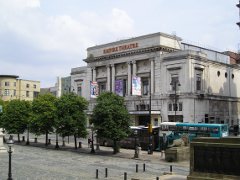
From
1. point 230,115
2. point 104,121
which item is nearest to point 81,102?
point 104,121

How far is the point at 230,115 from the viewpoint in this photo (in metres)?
74.9

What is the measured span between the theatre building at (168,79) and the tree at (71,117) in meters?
14.8

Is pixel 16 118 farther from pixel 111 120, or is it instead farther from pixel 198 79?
pixel 198 79

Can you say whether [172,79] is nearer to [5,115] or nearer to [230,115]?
[230,115]

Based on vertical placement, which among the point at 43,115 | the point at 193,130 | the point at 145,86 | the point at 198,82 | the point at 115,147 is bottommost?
the point at 115,147

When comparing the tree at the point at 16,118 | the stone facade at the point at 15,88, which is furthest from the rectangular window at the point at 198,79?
the stone facade at the point at 15,88

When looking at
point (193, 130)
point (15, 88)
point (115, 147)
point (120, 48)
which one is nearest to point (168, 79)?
point (120, 48)

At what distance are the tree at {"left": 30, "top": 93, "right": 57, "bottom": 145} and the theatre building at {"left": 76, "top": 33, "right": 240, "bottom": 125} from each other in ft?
51.5

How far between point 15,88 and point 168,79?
75545mm

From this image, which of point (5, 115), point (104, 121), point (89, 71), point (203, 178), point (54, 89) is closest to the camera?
point (203, 178)

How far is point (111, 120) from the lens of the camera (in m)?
43.8

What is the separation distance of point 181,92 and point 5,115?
3171 cm

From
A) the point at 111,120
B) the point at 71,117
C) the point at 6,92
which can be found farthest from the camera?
the point at 6,92

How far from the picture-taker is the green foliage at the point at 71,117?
160 ft
